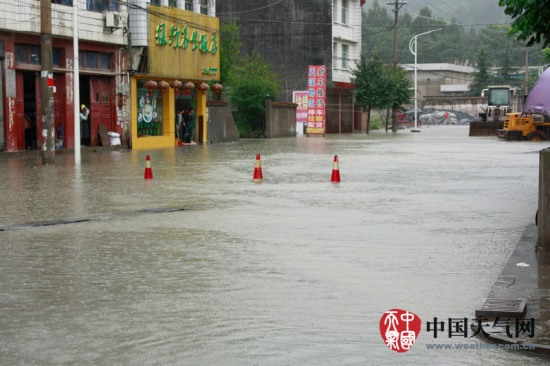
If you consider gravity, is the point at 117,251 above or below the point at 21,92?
below

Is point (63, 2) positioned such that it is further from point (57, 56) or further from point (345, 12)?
point (345, 12)

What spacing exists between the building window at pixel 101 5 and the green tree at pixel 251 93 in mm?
19146

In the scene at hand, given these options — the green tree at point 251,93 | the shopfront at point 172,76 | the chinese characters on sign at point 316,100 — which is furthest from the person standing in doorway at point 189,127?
the chinese characters on sign at point 316,100

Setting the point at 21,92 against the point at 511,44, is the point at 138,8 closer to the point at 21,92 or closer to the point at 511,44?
the point at 21,92

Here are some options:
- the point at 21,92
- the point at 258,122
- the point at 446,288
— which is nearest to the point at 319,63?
the point at 258,122

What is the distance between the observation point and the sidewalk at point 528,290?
628 centimetres

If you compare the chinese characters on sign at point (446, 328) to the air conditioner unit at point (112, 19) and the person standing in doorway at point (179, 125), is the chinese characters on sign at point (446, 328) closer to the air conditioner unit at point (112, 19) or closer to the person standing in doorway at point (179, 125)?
the air conditioner unit at point (112, 19)

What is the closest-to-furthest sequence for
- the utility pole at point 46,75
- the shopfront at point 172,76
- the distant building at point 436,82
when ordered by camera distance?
the utility pole at point 46,75, the shopfront at point 172,76, the distant building at point 436,82

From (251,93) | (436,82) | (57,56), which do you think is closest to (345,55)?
(251,93)

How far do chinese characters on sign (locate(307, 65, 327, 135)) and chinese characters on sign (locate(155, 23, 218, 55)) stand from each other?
1795 centimetres

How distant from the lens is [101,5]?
3838 centimetres

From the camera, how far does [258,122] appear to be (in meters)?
59.3

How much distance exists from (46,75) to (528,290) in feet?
71.8

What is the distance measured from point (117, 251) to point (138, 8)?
30320 mm
